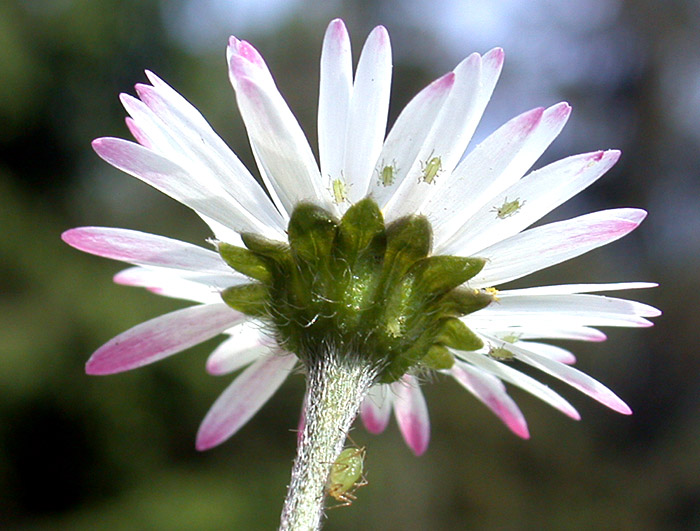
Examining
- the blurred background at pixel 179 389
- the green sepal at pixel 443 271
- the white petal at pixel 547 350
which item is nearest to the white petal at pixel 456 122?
the green sepal at pixel 443 271

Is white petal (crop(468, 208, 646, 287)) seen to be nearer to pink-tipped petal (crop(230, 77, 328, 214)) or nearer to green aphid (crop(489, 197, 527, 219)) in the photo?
green aphid (crop(489, 197, 527, 219))

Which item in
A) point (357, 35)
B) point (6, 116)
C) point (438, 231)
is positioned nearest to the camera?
point (438, 231)

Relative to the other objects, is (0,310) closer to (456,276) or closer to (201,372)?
(201,372)

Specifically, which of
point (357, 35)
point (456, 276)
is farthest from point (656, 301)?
point (456, 276)

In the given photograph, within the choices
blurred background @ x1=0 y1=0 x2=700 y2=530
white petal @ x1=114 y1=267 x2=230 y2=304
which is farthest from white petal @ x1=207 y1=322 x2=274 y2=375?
blurred background @ x1=0 y1=0 x2=700 y2=530

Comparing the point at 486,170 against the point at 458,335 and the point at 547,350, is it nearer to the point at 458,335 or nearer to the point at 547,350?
the point at 458,335
